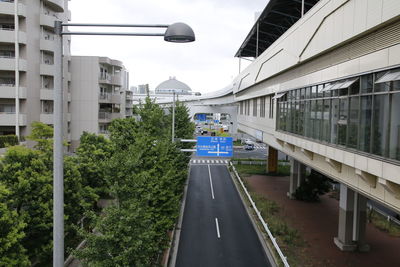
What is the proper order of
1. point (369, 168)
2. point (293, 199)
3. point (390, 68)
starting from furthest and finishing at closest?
point (293, 199)
point (369, 168)
point (390, 68)

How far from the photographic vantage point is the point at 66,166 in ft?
52.9

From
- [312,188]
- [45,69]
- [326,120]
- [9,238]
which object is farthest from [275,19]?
[9,238]

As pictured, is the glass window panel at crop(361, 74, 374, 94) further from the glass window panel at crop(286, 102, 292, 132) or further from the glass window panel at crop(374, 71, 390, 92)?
the glass window panel at crop(286, 102, 292, 132)

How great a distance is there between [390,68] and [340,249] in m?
12.7

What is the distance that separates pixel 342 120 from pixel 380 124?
8.29ft

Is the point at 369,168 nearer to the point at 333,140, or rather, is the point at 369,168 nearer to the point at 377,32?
the point at 333,140

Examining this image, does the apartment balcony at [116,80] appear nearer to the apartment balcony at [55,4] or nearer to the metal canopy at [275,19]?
the apartment balcony at [55,4]

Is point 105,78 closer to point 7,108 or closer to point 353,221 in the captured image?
point 7,108

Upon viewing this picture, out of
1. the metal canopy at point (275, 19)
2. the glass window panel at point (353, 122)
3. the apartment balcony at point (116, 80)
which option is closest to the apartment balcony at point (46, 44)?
the apartment balcony at point (116, 80)

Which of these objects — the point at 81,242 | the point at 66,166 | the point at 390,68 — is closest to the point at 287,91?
the point at 390,68

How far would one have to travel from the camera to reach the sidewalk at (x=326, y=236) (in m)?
16.2

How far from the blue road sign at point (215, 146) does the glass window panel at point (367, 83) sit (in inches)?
514

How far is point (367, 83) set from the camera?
9.32 m

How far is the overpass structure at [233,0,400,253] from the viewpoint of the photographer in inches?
318
